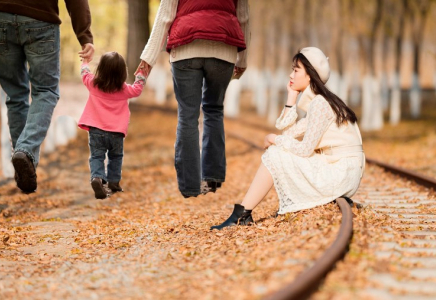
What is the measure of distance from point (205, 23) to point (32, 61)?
1.63 m

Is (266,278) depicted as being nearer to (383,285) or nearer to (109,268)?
(383,285)

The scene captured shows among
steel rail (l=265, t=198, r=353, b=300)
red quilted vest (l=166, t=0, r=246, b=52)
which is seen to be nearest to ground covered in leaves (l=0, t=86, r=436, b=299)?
steel rail (l=265, t=198, r=353, b=300)

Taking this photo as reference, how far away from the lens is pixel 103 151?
7.14 metres

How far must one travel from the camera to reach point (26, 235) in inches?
260

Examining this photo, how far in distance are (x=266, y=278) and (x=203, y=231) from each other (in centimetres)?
222

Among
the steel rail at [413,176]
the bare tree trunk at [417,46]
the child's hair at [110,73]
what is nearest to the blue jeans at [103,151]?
the child's hair at [110,73]

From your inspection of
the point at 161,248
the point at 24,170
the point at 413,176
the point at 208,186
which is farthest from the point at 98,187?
the point at 413,176

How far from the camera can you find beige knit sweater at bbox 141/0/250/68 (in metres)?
6.56

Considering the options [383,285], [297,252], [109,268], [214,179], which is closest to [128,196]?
[214,179]

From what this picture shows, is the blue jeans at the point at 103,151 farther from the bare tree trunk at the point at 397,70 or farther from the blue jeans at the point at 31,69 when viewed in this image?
the bare tree trunk at the point at 397,70

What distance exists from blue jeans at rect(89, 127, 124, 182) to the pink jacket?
84 millimetres

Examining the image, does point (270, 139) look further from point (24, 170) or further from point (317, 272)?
point (317, 272)

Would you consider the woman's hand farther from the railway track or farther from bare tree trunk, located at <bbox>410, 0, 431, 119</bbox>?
bare tree trunk, located at <bbox>410, 0, 431, 119</bbox>

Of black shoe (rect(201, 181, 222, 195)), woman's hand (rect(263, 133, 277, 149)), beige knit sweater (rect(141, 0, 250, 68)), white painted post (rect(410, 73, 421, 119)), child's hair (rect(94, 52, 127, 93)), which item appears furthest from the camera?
white painted post (rect(410, 73, 421, 119))
